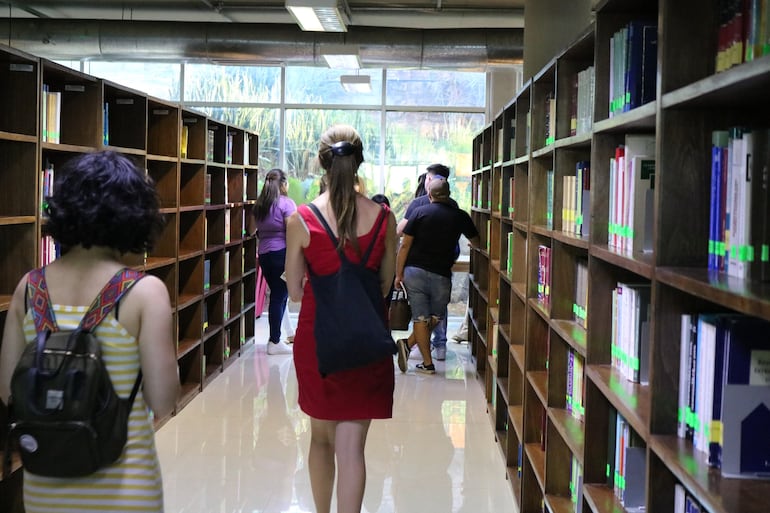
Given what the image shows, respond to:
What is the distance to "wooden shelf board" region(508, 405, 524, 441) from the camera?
4320 millimetres

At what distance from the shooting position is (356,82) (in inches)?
389

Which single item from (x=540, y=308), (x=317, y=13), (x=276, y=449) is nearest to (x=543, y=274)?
(x=540, y=308)

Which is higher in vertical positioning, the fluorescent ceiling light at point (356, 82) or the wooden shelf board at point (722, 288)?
the fluorescent ceiling light at point (356, 82)

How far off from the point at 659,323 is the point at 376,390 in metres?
1.55

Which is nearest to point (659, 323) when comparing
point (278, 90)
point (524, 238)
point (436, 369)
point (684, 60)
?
point (684, 60)

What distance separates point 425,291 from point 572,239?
4.31m

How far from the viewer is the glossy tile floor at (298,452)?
4352 millimetres

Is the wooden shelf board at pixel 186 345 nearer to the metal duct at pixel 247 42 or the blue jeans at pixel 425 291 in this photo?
the blue jeans at pixel 425 291

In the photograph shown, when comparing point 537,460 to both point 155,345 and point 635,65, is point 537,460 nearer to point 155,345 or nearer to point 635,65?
point 635,65

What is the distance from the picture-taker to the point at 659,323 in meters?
1.91

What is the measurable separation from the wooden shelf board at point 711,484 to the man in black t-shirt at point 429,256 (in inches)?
209

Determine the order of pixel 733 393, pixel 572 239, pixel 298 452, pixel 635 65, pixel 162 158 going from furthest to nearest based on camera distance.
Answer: pixel 162 158
pixel 298 452
pixel 572 239
pixel 635 65
pixel 733 393

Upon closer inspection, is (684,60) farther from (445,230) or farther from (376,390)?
(445,230)

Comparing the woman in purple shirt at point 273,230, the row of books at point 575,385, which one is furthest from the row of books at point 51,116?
the woman in purple shirt at point 273,230
